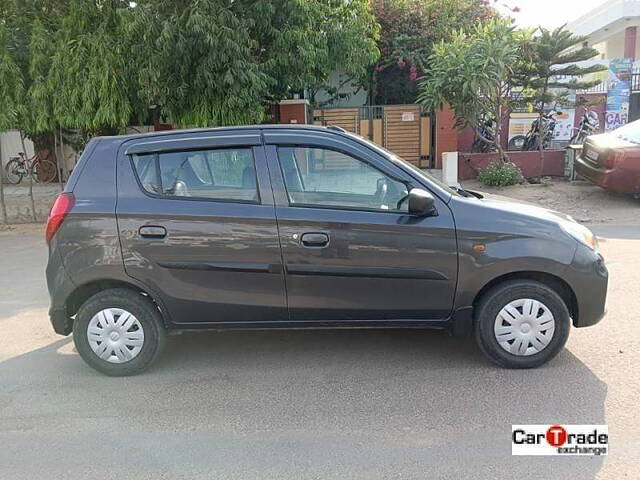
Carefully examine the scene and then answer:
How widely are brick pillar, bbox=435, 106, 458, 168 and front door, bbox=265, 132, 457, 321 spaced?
1193cm

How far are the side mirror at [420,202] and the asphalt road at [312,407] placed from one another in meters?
1.20

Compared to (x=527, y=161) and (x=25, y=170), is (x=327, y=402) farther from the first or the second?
(x=25, y=170)

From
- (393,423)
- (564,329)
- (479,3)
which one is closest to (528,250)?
(564,329)

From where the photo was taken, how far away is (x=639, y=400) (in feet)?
11.5

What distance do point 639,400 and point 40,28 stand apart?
1011 centimetres

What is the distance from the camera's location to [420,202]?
12.3 feet

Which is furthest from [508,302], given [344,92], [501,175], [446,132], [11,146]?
[11,146]

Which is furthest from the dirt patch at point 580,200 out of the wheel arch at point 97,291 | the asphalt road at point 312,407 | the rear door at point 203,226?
the wheel arch at point 97,291

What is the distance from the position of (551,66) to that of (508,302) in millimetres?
10614

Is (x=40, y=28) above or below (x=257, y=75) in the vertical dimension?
above

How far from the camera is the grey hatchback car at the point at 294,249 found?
12.6 ft

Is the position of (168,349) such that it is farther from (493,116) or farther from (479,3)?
(479,3)

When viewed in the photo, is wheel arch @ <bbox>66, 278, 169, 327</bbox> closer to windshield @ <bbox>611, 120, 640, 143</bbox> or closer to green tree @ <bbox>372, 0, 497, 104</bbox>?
windshield @ <bbox>611, 120, 640, 143</bbox>

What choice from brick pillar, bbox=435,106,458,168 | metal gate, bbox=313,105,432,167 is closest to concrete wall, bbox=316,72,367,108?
metal gate, bbox=313,105,432,167
